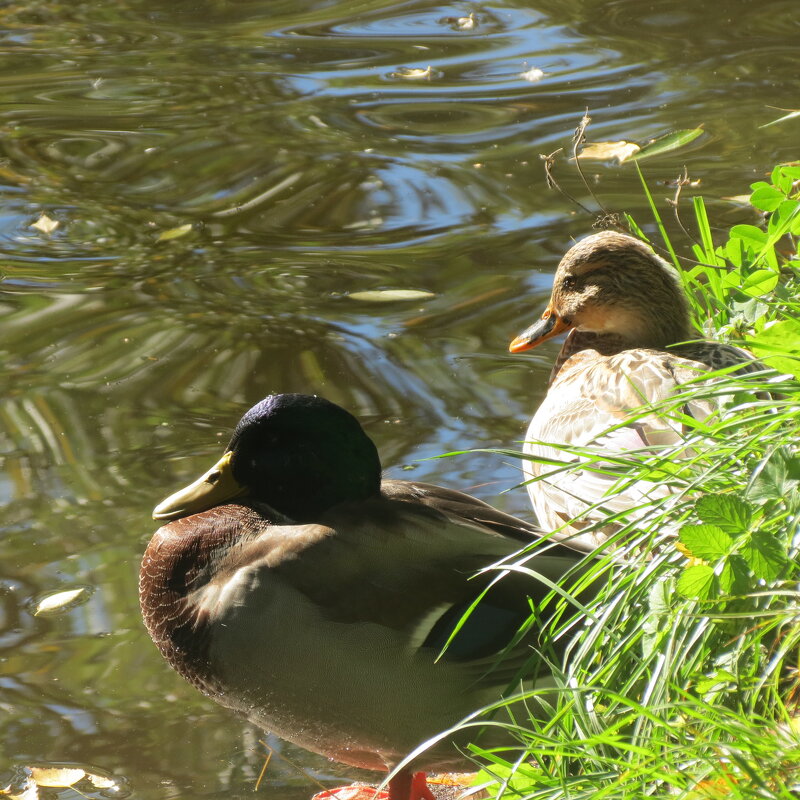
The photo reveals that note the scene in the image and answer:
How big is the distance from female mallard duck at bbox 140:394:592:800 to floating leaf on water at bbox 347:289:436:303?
2.95m

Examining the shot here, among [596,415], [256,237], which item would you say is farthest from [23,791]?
[256,237]

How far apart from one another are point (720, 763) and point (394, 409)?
319cm

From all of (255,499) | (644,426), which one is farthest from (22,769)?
(644,426)

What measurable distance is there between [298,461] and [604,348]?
1.97 m

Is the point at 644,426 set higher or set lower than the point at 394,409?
higher

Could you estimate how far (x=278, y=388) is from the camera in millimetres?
5160

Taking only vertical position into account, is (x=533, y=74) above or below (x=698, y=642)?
below

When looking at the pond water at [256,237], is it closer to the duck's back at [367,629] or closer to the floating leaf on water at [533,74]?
the floating leaf on water at [533,74]

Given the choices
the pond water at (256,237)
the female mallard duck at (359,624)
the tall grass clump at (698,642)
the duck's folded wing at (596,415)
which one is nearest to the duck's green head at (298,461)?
the female mallard duck at (359,624)

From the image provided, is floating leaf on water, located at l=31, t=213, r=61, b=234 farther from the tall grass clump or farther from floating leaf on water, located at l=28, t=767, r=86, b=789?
the tall grass clump

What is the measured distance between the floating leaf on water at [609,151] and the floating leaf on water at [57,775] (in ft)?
16.1

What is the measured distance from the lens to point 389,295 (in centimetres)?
597

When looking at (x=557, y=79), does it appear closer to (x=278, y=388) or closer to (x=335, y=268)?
(x=335, y=268)

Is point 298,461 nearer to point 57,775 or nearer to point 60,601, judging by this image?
point 57,775
